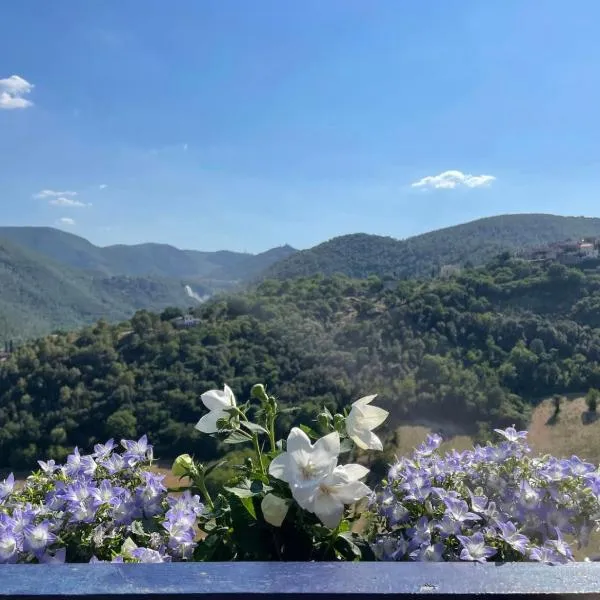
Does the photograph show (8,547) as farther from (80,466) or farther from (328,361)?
(328,361)

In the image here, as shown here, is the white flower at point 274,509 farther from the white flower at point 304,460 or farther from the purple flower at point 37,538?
the purple flower at point 37,538

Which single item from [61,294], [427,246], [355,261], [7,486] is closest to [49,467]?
[7,486]

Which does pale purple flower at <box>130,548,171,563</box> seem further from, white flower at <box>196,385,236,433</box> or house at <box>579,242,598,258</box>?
house at <box>579,242,598,258</box>

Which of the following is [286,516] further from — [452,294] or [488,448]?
[452,294]

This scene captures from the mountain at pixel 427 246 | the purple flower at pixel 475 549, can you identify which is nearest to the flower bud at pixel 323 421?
the purple flower at pixel 475 549

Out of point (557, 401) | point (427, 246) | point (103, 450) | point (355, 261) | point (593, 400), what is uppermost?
point (427, 246)

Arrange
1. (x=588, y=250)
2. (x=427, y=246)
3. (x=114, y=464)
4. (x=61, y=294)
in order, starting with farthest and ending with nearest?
(x=61, y=294) → (x=427, y=246) → (x=588, y=250) → (x=114, y=464)

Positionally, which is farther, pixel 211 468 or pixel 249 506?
pixel 211 468

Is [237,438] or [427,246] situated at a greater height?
[427,246]
